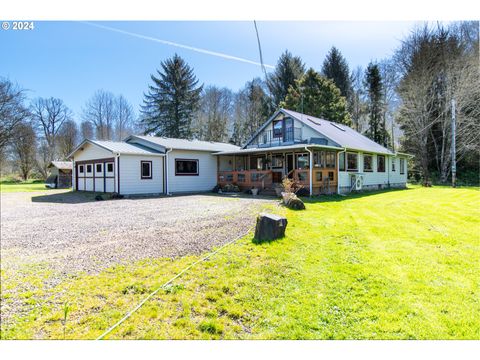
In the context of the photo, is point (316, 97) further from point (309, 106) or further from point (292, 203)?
point (292, 203)

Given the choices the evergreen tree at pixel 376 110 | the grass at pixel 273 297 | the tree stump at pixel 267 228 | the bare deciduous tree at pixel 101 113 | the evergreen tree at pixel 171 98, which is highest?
the evergreen tree at pixel 376 110

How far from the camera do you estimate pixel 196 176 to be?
14.5 m

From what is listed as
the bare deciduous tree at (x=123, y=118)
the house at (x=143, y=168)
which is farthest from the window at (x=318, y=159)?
the bare deciduous tree at (x=123, y=118)

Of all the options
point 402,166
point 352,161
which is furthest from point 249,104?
point 402,166

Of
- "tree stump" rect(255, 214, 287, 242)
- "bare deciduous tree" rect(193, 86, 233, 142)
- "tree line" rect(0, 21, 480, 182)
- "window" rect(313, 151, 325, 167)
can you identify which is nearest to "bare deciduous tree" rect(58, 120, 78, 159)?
"tree line" rect(0, 21, 480, 182)

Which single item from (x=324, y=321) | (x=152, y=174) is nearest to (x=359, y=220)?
→ (x=324, y=321)

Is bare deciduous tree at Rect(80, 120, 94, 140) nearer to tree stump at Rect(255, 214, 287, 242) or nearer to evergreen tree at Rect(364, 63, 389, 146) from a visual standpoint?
tree stump at Rect(255, 214, 287, 242)

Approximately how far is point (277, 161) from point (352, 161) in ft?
12.4

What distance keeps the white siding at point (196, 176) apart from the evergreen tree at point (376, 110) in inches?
663

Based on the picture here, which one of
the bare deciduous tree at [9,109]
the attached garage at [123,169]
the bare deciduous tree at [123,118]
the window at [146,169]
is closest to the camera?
the bare deciduous tree at [9,109]

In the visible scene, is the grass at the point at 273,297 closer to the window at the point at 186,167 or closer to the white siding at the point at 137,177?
the white siding at the point at 137,177

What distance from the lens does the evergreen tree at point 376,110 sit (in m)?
24.7

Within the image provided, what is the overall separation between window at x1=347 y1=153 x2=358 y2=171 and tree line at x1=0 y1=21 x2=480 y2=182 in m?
4.53
